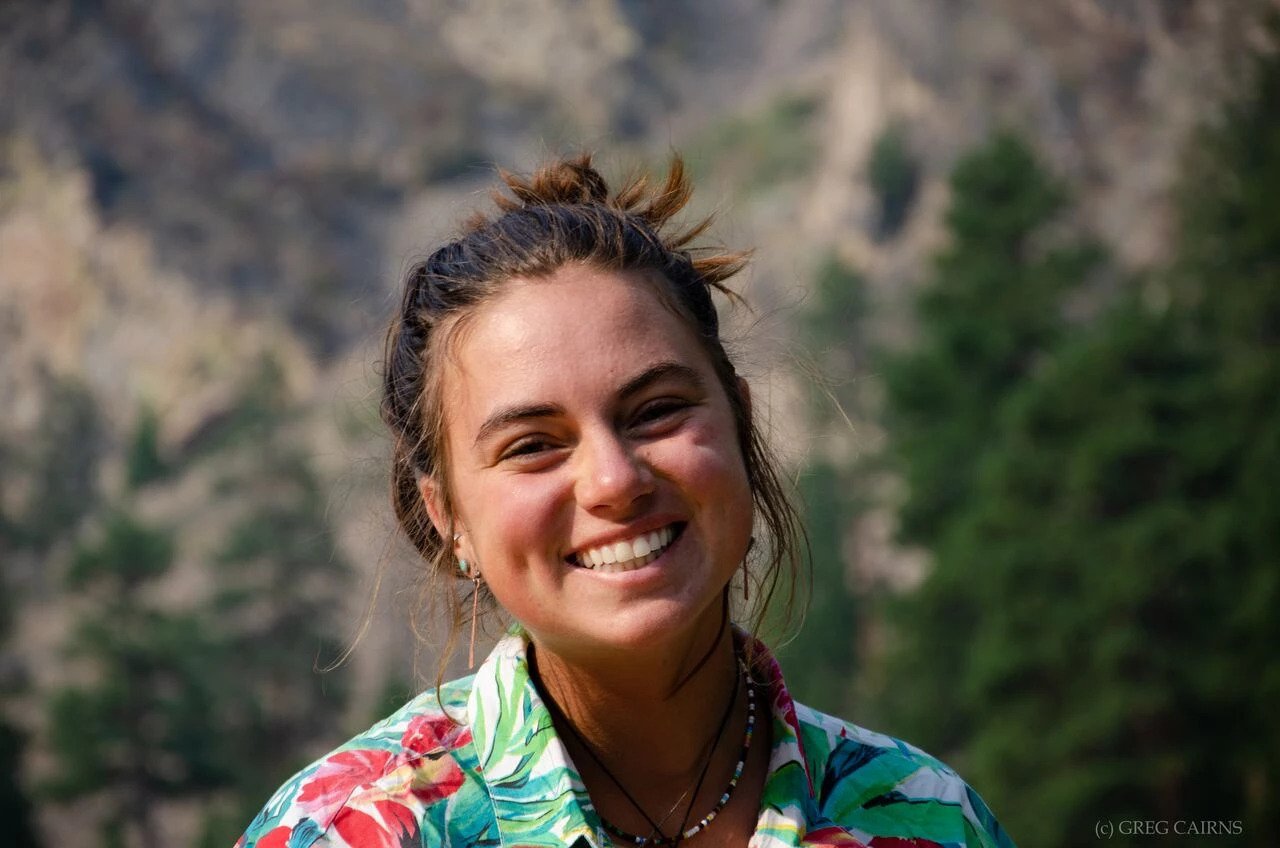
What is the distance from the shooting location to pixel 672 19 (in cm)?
3528

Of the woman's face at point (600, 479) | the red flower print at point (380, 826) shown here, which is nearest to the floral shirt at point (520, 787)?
the red flower print at point (380, 826)

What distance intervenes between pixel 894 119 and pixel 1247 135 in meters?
7.75

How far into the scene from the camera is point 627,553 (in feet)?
4.45

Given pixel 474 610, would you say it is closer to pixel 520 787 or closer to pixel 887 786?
pixel 520 787

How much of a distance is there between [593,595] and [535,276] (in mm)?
356

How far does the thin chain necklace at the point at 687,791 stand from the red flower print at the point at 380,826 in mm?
209

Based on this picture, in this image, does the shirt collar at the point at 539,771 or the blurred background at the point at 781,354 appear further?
the blurred background at the point at 781,354

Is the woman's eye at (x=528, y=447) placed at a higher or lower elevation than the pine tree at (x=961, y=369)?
lower

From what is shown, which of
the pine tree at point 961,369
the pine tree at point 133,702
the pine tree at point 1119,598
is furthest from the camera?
the pine tree at point 133,702

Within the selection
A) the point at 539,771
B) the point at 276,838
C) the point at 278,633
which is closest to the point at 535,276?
the point at 539,771

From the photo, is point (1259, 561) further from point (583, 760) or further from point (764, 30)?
point (764, 30)

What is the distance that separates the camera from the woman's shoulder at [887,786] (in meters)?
1.50

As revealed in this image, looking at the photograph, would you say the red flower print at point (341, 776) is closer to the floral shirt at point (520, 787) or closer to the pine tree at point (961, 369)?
the floral shirt at point (520, 787)

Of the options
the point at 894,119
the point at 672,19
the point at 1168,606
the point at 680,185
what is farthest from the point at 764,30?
the point at 680,185
